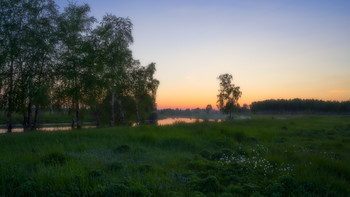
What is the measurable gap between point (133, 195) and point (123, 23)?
85.2 feet

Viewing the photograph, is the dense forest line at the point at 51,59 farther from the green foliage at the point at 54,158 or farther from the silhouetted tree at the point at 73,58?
the green foliage at the point at 54,158

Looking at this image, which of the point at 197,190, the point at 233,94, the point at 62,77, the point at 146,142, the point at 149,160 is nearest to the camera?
the point at 197,190

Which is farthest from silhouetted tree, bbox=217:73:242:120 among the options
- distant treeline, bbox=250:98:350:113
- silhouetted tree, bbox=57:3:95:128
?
distant treeline, bbox=250:98:350:113

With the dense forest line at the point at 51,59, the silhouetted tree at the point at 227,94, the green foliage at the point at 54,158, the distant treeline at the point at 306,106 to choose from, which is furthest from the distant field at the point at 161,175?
the distant treeline at the point at 306,106

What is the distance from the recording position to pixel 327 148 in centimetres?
1451

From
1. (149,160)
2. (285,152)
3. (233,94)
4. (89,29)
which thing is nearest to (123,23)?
(89,29)

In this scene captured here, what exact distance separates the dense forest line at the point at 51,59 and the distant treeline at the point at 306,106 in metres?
103

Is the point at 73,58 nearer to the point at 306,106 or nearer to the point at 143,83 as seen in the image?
the point at 143,83

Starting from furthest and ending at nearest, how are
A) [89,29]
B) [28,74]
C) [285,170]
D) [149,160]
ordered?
[89,29]
[28,74]
[149,160]
[285,170]

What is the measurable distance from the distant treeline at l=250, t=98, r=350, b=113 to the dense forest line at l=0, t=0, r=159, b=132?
103m

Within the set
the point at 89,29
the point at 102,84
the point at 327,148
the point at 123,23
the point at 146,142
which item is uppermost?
the point at 123,23

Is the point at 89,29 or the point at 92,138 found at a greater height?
the point at 89,29

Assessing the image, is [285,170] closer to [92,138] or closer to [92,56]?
[92,138]

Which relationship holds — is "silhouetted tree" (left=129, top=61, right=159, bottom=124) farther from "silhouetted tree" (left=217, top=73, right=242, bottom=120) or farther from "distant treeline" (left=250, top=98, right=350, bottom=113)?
"distant treeline" (left=250, top=98, right=350, bottom=113)
